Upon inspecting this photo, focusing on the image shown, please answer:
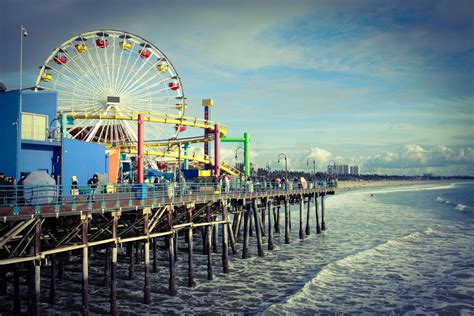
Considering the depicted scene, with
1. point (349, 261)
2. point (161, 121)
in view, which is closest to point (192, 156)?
point (161, 121)

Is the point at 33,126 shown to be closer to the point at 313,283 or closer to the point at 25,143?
the point at 25,143

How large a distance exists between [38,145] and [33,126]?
1700 millimetres

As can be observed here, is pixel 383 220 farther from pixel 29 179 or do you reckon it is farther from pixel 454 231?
Result: pixel 29 179

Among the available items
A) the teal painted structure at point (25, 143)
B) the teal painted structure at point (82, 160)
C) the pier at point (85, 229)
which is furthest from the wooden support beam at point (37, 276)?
the teal painted structure at point (82, 160)

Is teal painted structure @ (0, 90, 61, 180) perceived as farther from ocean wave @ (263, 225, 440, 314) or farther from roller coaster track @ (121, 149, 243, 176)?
roller coaster track @ (121, 149, 243, 176)

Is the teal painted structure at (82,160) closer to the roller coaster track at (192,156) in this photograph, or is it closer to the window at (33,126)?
the window at (33,126)

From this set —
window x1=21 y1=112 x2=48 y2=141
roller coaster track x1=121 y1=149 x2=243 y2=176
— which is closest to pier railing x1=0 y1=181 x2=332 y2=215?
window x1=21 y1=112 x2=48 y2=141

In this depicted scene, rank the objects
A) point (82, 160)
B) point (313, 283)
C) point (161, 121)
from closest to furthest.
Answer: point (313, 283), point (82, 160), point (161, 121)

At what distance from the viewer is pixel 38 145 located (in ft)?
78.3

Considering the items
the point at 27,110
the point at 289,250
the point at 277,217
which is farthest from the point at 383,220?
the point at 27,110

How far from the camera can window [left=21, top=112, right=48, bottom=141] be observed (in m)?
24.3

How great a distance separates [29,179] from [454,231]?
139ft

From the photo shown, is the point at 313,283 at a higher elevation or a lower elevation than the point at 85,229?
lower

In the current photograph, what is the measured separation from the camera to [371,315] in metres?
18.2
